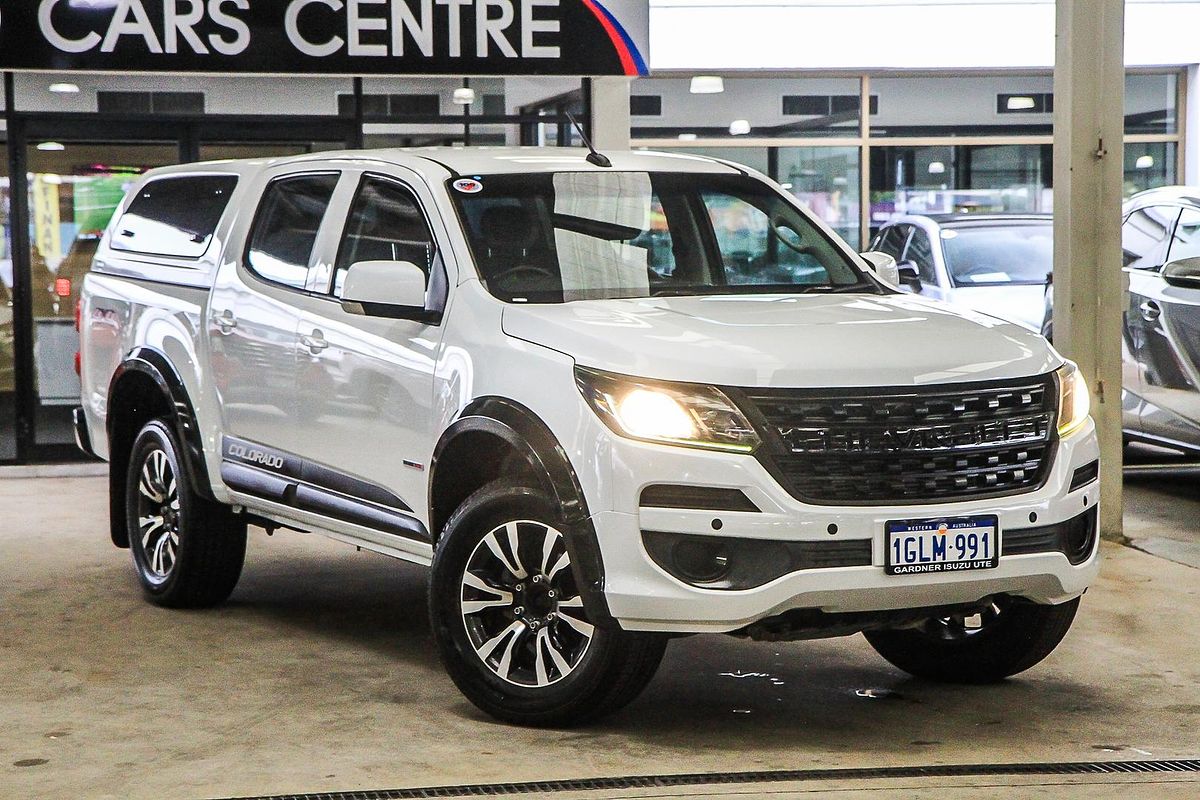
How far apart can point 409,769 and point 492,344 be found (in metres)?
1.32

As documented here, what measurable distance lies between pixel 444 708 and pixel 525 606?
0.62 metres

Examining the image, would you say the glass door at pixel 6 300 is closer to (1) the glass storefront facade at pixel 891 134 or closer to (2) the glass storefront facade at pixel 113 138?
(2) the glass storefront facade at pixel 113 138

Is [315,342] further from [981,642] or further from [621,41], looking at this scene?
[621,41]

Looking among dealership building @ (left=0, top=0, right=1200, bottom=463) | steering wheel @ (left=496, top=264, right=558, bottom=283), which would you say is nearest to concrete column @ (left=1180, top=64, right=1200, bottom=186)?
dealership building @ (left=0, top=0, right=1200, bottom=463)

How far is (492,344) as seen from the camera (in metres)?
5.36

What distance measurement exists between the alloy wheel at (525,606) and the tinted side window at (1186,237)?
5756mm

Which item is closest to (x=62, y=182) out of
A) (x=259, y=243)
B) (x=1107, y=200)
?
(x=259, y=243)

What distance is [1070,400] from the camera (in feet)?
17.4

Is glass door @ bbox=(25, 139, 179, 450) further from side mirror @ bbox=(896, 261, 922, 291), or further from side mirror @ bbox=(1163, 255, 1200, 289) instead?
side mirror @ bbox=(1163, 255, 1200, 289)

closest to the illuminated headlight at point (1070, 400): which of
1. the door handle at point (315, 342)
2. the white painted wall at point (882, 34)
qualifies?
the door handle at point (315, 342)

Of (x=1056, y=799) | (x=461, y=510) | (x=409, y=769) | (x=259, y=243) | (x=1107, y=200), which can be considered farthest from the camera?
(x=1107, y=200)

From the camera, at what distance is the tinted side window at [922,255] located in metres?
13.9

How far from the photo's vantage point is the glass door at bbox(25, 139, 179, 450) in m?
12.2

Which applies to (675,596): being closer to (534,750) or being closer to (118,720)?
(534,750)
